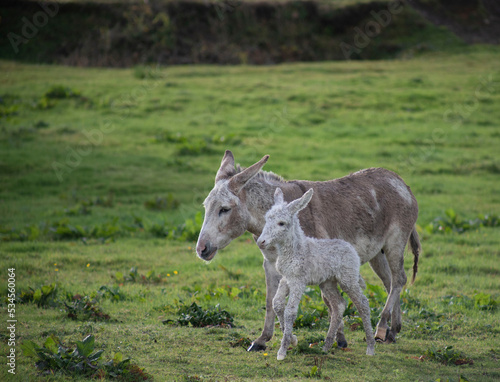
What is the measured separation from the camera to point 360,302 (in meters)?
7.28

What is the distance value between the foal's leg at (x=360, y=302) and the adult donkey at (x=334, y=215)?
43 cm

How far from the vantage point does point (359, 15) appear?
38250 mm

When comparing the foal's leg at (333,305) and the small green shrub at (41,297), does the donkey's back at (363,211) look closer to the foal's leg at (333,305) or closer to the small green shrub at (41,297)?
the foal's leg at (333,305)

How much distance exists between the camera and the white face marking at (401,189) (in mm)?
8828

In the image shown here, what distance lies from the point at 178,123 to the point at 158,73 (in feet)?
23.1

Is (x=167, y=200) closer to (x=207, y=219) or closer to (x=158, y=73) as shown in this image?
(x=207, y=219)

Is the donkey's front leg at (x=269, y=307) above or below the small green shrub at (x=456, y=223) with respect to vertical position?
above

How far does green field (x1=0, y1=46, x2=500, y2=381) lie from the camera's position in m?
7.64

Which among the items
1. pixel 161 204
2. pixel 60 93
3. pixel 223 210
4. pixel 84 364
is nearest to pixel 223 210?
pixel 223 210

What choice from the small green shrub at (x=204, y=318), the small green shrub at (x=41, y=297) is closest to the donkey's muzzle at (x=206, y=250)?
the small green shrub at (x=204, y=318)

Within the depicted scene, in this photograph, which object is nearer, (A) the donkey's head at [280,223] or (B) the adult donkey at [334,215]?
(A) the donkey's head at [280,223]

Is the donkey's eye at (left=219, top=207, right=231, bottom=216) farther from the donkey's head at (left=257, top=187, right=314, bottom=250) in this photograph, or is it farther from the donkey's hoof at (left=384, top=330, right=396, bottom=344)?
the donkey's hoof at (left=384, top=330, right=396, bottom=344)

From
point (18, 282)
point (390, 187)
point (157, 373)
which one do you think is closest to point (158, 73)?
point (18, 282)

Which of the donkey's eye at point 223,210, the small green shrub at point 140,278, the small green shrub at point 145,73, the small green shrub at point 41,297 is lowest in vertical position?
the small green shrub at point 140,278
